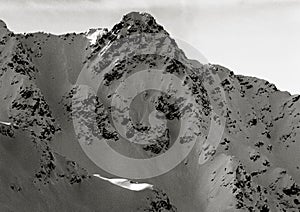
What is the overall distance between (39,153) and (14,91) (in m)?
90.1

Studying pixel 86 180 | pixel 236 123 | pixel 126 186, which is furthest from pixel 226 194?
Result: pixel 86 180

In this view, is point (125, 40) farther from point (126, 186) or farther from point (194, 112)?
point (126, 186)

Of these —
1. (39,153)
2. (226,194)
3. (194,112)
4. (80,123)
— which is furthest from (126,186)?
(194,112)

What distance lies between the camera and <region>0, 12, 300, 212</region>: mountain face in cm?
15225

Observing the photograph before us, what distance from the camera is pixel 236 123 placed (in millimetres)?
188375

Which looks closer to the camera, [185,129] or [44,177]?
[44,177]

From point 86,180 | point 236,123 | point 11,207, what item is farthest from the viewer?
point 236,123

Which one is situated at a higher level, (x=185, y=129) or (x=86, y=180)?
(x=185, y=129)

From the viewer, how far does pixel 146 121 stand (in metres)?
171

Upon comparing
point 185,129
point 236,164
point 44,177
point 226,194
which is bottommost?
point 44,177

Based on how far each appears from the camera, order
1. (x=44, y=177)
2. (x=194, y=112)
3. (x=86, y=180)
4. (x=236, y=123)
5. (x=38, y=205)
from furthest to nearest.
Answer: (x=236, y=123) < (x=194, y=112) < (x=86, y=180) < (x=44, y=177) < (x=38, y=205)

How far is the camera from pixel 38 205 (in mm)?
70500

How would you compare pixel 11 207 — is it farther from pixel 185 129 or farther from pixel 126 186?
pixel 185 129

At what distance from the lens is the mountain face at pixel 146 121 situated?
500ft
